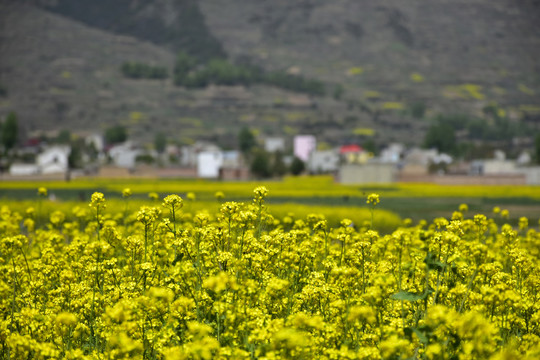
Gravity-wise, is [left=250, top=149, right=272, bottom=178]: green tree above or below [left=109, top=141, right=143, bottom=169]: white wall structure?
below

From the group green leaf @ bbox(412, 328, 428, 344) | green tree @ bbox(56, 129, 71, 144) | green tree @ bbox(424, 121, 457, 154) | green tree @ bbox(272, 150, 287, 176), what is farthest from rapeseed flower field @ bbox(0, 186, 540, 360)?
green tree @ bbox(424, 121, 457, 154)

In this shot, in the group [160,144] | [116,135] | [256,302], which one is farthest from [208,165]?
[256,302]

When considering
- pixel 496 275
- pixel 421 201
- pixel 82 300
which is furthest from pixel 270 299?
pixel 421 201

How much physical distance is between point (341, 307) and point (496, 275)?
241 cm

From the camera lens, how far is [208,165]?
360 ft

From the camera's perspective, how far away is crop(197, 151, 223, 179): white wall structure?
4294 inches

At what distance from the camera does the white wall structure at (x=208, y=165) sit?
358 feet

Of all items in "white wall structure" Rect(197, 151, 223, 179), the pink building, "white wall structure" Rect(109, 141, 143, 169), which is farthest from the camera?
the pink building

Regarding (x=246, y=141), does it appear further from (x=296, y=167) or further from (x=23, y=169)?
(x=23, y=169)

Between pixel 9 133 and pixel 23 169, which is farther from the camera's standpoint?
pixel 9 133

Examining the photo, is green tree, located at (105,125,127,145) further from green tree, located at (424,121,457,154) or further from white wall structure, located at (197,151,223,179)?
green tree, located at (424,121,457,154)

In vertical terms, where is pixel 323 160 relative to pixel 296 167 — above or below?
above

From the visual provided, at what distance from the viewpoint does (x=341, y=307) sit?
20.0 ft

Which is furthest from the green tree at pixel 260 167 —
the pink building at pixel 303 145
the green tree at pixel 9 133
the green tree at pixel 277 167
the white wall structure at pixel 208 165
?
the green tree at pixel 9 133
